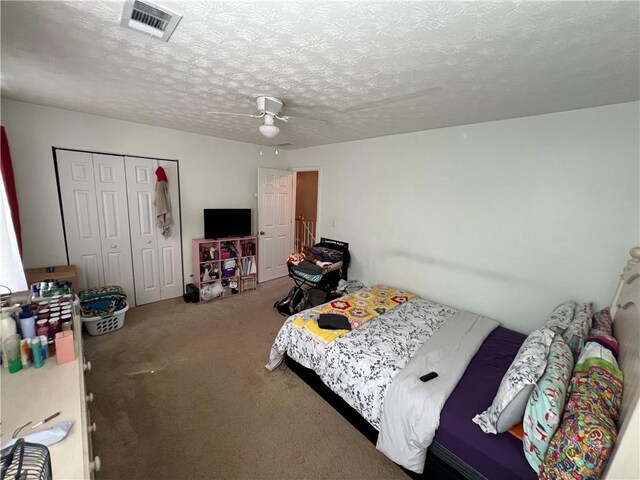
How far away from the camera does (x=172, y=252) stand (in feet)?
12.6

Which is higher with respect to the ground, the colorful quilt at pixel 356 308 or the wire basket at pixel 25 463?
the wire basket at pixel 25 463

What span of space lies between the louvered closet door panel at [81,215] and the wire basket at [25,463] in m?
3.12

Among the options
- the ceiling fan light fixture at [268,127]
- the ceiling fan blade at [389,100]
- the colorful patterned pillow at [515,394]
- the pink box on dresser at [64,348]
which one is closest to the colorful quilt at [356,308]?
the colorful patterned pillow at [515,394]

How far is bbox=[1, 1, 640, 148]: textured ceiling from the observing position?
1131mm

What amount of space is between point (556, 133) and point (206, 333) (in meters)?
4.03

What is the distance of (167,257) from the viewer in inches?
150

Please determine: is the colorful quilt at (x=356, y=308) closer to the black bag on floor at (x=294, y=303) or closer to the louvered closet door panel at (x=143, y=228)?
the black bag on floor at (x=294, y=303)

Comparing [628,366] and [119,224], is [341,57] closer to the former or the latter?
[628,366]

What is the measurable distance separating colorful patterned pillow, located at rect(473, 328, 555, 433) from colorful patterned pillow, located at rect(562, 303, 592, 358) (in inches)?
11.2

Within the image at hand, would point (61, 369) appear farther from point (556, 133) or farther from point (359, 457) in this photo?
point (556, 133)

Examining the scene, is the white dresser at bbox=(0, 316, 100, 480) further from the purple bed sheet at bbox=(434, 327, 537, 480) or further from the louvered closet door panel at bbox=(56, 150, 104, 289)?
the louvered closet door panel at bbox=(56, 150, 104, 289)

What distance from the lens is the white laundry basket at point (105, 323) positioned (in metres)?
2.83

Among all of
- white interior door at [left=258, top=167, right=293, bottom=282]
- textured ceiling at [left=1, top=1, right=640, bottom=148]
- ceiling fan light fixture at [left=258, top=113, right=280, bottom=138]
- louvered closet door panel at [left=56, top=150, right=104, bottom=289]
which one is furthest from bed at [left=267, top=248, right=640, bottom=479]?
louvered closet door panel at [left=56, top=150, right=104, bottom=289]

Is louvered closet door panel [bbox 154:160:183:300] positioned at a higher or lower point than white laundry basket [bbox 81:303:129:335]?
higher
